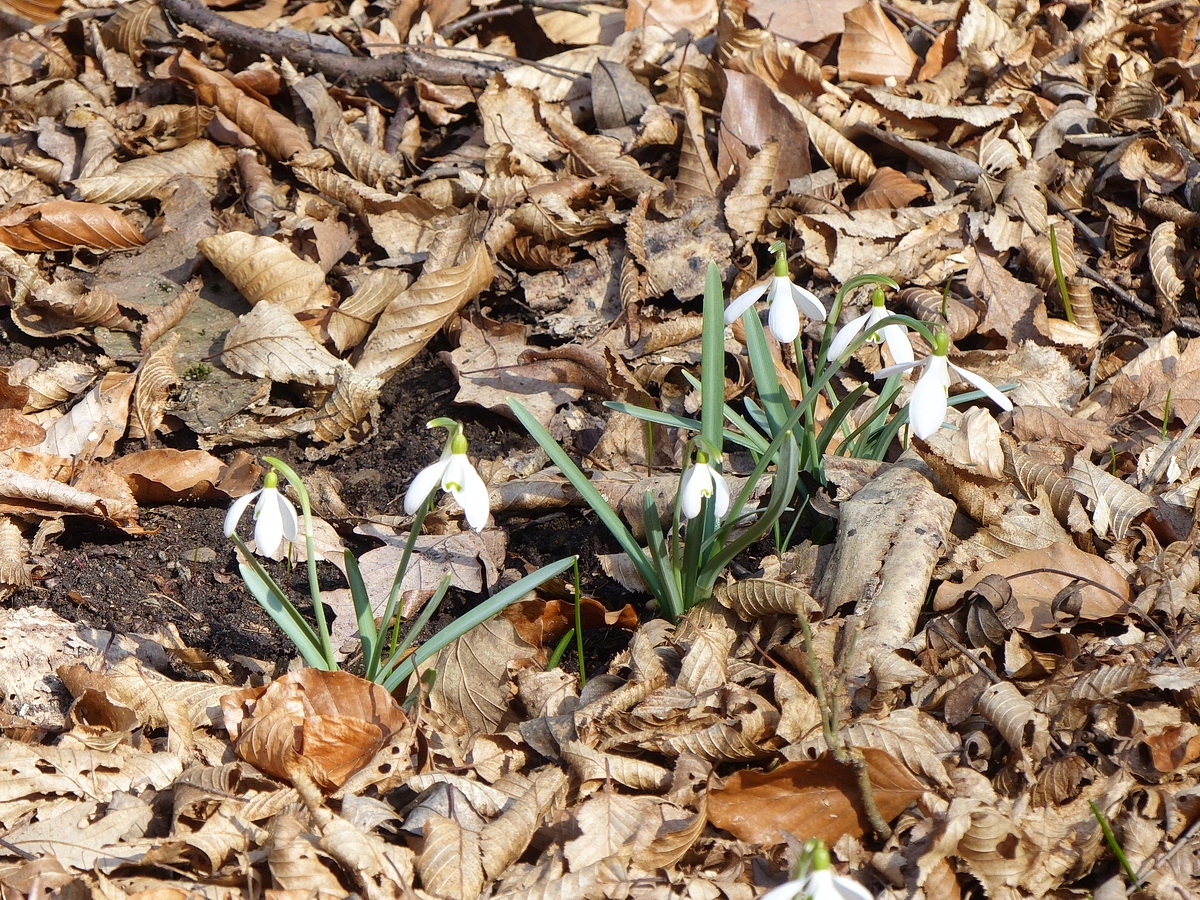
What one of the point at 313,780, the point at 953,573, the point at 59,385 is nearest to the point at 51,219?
the point at 59,385

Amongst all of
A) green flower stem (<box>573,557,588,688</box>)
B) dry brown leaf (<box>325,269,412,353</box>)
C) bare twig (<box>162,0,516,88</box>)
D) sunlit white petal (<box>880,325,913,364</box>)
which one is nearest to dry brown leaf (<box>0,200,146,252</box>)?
dry brown leaf (<box>325,269,412,353</box>)

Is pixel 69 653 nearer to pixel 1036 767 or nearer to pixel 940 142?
pixel 1036 767

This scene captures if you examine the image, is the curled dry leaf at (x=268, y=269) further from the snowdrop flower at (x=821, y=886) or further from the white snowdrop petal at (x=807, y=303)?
the snowdrop flower at (x=821, y=886)

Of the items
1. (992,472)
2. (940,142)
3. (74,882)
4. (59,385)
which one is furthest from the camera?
(940,142)

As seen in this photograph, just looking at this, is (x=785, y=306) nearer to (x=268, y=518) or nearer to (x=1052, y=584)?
(x=1052, y=584)

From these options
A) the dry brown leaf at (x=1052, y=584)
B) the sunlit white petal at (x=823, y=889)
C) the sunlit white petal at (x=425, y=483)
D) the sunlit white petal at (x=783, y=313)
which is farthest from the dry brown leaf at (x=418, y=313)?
the sunlit white petal at (x=823, y=889)

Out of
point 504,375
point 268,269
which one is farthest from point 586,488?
point 268,269

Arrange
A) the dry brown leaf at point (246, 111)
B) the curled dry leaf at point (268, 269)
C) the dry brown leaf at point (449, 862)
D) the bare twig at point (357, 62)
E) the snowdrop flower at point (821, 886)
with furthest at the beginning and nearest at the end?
1. the bare twig at point (357, 62)
2. the dry brown leaf at point (246, 111)
3. the curled dry leaf at point (268, 269)
4. the dry brown leaf at point (449, 862)
5. the snowdrop flower at point (821, 886)
